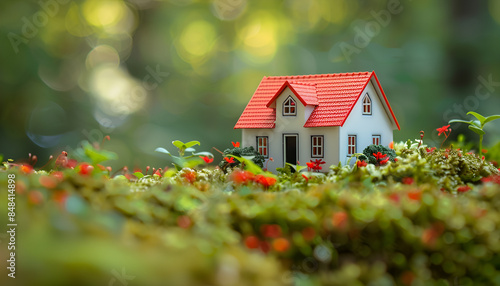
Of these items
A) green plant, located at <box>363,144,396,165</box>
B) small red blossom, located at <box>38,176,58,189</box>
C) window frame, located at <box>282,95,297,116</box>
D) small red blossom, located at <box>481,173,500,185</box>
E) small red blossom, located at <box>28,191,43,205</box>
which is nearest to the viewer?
small red blossom, located at <box>28,191,43,205</box>

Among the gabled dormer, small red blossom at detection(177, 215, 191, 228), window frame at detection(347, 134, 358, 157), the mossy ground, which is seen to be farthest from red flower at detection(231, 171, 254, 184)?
small red blossom at detection(177, 215, 191, 228)

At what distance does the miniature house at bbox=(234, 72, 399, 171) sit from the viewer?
18.4ft

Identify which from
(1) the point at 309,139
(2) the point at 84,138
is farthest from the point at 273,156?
(2) the point at 84,138

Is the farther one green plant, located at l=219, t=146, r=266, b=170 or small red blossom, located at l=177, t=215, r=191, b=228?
green plant, located at l=219, t=146, r=266, b=170

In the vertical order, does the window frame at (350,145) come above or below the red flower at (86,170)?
above

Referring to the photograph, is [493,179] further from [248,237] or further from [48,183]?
[48,183]

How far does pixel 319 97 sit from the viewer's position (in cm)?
595

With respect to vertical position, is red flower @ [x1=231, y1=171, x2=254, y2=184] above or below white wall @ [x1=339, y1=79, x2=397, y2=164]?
below

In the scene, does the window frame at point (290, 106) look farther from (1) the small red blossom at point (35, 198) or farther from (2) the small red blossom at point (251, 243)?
(1) the small red blossom at point (35, 198)

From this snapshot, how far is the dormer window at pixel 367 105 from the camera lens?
19.3 feet

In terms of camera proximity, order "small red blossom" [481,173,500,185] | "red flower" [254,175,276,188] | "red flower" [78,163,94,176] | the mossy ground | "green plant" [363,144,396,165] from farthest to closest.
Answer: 1. "green plant" [363,144,396,165]
2. "red flower" [254,175,276,188]
3. "small red blossom" [481,173,500,185]
4. "red flower" [78,163,94,176]
5. the mossy ground

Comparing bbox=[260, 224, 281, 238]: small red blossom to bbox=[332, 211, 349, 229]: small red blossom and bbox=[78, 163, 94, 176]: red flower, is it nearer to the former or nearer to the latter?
bbox=[332, 211, 349, 229]: small red blossom

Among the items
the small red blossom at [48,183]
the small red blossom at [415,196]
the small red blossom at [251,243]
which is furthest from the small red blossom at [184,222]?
the small red blossom at [415,196]

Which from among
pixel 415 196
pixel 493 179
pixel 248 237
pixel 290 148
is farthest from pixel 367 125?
pixel 248 237
